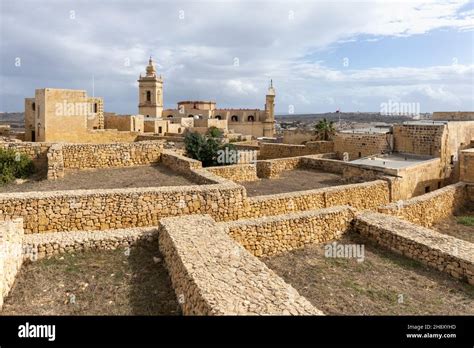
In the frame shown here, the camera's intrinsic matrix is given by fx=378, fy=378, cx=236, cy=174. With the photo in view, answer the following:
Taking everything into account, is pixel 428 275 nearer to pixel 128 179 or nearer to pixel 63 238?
pixel 63 238

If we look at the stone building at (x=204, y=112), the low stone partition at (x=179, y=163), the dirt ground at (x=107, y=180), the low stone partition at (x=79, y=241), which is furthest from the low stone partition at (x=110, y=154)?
the stone building at (x=204, y=112)

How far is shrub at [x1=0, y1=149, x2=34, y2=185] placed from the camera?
37.8 ft

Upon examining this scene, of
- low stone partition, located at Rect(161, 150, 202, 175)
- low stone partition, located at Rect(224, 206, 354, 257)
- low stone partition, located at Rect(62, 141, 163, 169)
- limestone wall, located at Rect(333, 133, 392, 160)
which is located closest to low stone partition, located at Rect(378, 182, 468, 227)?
low stone partition, located at Rect(224, 206, 354, 257)

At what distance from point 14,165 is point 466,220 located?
14.1 m

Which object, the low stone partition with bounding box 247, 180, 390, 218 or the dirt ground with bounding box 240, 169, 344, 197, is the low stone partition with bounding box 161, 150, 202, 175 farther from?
the low stone partition with bounding box 247, 180, 390, 218

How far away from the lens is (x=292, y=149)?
68.3 feet

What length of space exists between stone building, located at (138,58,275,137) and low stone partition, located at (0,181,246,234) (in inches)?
1279

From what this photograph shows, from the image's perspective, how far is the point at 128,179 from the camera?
11.1 m

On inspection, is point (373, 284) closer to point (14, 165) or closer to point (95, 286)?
point (95, 286)

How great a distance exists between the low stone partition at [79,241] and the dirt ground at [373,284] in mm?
2568

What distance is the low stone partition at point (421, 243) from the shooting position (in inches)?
265

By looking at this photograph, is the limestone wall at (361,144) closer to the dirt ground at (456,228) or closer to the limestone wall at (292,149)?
the limestone wall at (292,149)
